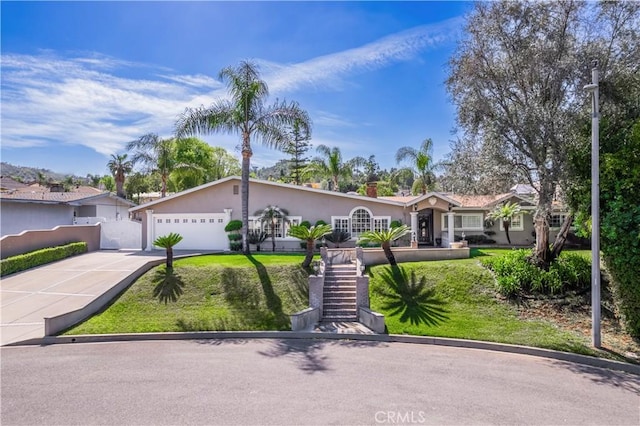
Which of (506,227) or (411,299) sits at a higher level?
(506,227)

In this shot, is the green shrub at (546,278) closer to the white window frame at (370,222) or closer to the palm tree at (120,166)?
the white window frame at (370,222)

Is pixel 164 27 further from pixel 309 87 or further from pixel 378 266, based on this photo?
pixel 378 266

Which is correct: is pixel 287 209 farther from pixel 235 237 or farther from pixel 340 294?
pixel 340 294

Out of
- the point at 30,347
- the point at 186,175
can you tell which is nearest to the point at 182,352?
the point at 30,347

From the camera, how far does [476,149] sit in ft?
41.5

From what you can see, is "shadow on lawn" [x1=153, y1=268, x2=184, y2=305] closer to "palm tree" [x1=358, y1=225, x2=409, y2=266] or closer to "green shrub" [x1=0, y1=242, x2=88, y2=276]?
"green shrub" [x1=0, y1=242, x2=88, y2=276]

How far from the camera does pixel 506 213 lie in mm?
22984

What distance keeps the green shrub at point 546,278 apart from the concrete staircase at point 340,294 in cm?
512

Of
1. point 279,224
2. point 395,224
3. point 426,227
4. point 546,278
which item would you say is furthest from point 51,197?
point 546,278

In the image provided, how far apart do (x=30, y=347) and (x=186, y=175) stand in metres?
26.3

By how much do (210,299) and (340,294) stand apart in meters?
4.64

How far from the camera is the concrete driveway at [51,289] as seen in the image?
1130cm

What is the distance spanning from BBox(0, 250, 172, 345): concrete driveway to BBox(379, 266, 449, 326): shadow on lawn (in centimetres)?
1051

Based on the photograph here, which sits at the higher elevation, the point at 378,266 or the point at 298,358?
the point at 378,266
